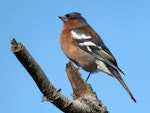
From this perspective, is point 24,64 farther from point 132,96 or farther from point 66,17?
point 66,17

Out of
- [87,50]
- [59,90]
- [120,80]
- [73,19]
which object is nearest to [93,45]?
[87,50]

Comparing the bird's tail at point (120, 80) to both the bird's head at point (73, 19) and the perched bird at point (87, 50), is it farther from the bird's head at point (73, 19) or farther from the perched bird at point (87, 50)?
the bird's head at point (73, 19)

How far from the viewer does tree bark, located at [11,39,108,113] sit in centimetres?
482

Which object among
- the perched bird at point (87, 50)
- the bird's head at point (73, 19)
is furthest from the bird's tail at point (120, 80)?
the bird's head at point (73, 19)

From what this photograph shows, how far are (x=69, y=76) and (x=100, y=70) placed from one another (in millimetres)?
2648

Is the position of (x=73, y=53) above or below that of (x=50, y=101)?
above

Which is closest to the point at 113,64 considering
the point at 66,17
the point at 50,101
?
the point at 66,17

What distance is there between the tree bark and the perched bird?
2.23m

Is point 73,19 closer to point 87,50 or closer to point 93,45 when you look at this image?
point 93,45

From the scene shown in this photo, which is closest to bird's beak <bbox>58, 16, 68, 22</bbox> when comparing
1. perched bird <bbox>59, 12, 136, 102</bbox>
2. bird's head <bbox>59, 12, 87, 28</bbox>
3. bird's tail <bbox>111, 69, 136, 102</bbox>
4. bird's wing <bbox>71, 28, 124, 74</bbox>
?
bird's head <bbox>59, 12, 87, 28</bbox>

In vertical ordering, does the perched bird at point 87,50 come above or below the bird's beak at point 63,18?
below

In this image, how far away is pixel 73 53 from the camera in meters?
10.2

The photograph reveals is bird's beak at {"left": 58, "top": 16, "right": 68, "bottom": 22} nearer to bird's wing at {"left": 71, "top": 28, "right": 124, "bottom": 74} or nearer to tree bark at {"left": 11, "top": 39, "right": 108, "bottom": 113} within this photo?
bird's wing at {"left": 71, "top": 28, "right": 124, "bottom": 74}

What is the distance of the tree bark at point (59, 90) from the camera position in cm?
482
